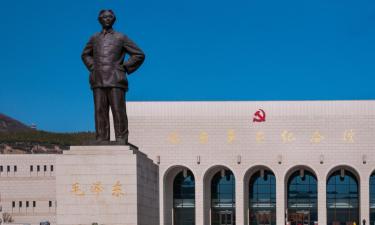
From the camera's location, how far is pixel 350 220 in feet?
225

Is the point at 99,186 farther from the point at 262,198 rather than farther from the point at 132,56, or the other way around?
the point at 262,198

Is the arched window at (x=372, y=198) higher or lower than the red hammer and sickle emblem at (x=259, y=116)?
lower

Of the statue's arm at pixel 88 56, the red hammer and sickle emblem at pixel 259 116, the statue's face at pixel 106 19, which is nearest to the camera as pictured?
the statue's face at pixel 106 19

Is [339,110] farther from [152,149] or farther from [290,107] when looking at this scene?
[152,149]

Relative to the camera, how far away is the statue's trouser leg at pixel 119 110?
26.1 metres

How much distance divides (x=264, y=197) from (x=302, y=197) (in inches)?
125

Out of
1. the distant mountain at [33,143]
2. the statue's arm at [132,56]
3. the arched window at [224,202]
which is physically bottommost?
the arched window at [224,202]

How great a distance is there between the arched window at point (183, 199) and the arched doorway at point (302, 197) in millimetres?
7978

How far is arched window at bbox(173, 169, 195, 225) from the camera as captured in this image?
69.6 metres

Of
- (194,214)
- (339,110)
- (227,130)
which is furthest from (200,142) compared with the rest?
(339,110)

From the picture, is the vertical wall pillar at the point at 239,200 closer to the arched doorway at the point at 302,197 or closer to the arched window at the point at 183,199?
Result: the arched window at the point at 183,199

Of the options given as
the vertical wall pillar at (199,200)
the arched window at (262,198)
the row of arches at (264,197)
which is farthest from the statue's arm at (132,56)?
the arched window at (262,198)

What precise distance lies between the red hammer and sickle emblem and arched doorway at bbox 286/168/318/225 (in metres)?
6.13

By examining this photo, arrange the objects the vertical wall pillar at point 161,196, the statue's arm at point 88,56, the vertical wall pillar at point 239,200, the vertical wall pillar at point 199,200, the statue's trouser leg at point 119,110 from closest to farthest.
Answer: the statue's trouser leg at point 119,110 → the statue's arm at point 88,56 → the vertical wall pillar at point 161,196 → the vertical wall pillar at point 239,200 → the vertical wall pillar at point 199,200
